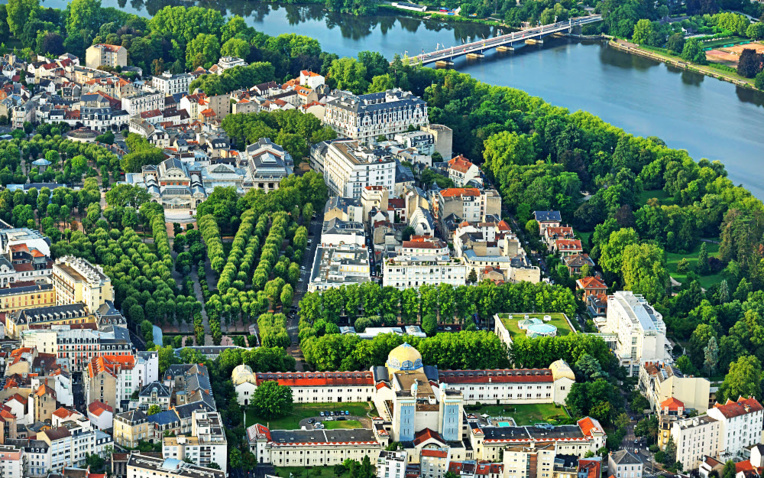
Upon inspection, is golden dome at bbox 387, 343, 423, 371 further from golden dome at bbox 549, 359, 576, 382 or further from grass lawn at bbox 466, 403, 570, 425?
golden dome at bbox 549, 359, 576, 382

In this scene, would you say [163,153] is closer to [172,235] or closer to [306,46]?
[172,235]

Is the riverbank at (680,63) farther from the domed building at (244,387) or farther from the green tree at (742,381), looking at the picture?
the domed building at (244,387)

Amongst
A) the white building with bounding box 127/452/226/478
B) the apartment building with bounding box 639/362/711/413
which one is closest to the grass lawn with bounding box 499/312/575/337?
the apartment building with bounding box 639/362/711/413

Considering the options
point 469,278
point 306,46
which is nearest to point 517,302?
point 469,278

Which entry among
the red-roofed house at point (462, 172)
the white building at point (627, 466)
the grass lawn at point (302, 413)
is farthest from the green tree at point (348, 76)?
the white building at point (627, 466)

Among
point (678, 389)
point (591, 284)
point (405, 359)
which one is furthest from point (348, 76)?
point (678, 389)

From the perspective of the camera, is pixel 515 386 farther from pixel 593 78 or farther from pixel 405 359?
pixel 593 78
